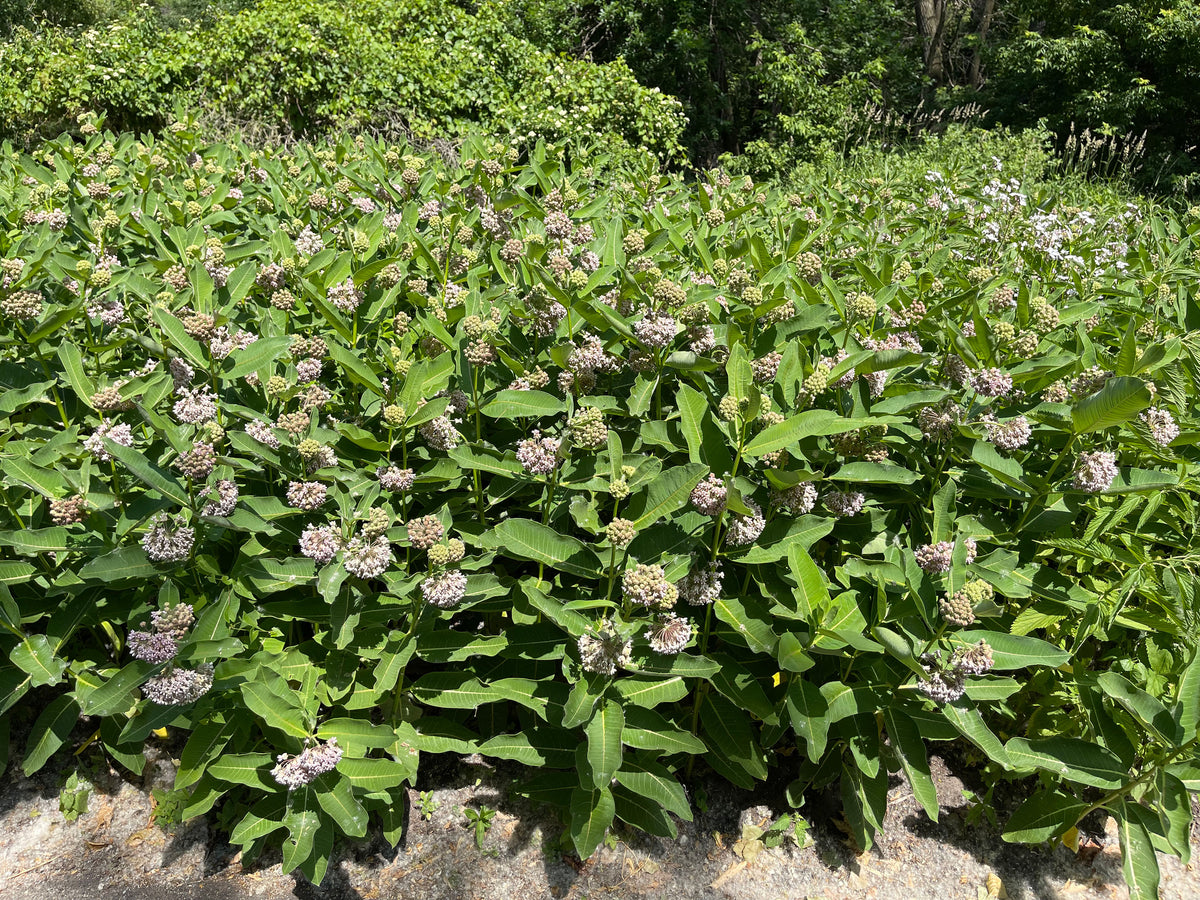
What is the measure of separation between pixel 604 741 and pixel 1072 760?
1.42m

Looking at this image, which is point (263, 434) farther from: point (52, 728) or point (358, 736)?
point (52, 728)

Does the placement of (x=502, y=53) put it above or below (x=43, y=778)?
above

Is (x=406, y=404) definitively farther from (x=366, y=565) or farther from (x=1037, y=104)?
(x=1037, y=104)

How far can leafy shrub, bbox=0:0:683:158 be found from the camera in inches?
424

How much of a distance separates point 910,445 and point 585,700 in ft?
4.39

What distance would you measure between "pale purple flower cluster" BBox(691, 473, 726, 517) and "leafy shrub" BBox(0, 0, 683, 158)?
920 cm

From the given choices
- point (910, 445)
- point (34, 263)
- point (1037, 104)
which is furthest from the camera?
point (1037, 104)

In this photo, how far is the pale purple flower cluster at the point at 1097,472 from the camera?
2375 mm

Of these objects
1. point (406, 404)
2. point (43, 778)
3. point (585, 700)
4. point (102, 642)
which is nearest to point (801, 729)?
point (585, 700)

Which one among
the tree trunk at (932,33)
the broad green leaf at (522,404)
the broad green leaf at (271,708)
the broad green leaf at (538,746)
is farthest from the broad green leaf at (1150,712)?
the tree trunk at (932,33)

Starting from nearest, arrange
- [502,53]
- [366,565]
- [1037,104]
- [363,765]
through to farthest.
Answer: [366,565] → [363,765] → [502,53] → [1037,104]

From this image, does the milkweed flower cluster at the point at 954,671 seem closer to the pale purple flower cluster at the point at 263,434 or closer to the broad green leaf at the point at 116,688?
the pale purple flower cluster at the point at 263,434

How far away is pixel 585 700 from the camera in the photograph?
2244 millimetres

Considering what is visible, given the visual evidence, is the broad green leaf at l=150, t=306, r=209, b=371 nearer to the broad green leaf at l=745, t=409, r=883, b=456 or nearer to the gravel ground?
the gravel ground
